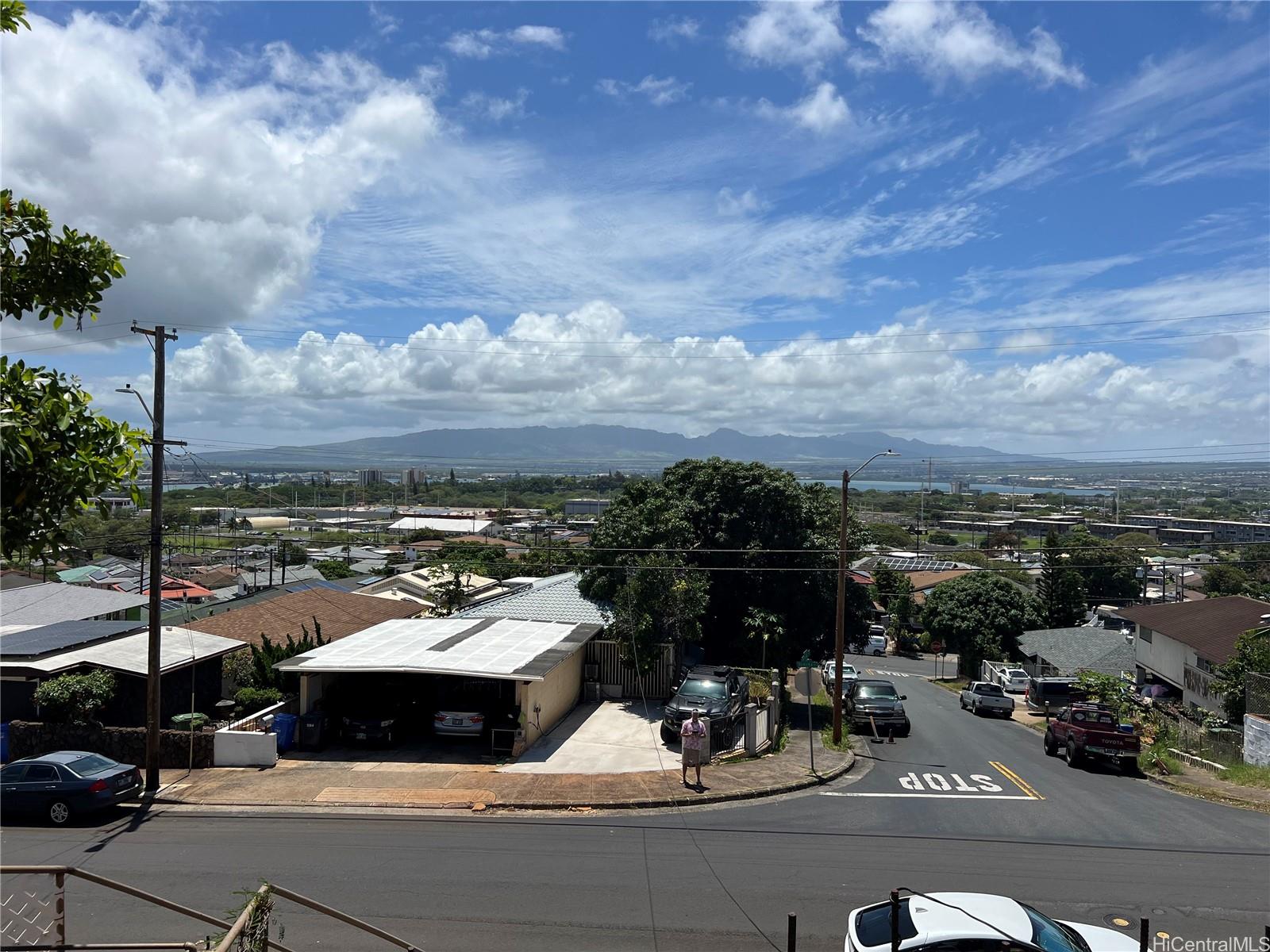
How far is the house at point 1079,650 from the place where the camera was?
41.7 metres

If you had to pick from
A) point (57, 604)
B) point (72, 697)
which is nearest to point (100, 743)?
point (72, 697)

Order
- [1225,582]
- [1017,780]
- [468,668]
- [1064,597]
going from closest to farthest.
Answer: [1017,780] → [468,668] → [1064,597] → [1225,582]

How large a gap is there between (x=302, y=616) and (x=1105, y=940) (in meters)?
27.7

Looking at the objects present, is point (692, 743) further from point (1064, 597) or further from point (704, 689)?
point (1064, 597)

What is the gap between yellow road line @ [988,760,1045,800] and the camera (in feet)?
58.6

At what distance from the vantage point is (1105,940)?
8352 millimetres

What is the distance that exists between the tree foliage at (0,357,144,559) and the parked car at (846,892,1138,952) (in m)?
7.07

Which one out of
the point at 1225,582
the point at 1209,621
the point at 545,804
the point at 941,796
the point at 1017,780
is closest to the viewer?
the point at 545,804

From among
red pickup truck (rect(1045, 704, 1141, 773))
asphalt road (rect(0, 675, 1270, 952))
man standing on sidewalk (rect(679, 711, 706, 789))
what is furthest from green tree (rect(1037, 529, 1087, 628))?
man standing on sidewalk (rect(679, 711, 706, 789))

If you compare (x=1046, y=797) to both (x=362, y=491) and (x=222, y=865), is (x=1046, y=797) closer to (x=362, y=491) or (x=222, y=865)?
(x=222, y=865)

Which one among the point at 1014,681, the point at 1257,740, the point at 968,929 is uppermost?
the point at 968,929

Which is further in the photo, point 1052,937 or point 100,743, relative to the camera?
point 100,743

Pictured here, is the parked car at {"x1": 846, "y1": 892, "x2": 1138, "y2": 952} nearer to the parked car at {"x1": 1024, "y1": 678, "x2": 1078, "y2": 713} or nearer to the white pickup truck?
the white pickup truck

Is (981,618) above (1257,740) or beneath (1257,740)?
beneath
